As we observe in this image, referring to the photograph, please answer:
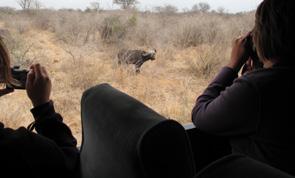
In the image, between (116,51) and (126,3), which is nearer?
(116,51)

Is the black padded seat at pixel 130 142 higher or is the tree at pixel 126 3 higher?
the tree at pixel 126 3

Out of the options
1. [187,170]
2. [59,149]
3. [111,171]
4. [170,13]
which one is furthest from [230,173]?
[170,13]

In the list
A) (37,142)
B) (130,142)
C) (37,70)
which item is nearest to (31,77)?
(37,70)

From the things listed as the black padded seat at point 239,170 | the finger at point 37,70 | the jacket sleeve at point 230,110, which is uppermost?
the finger at point 37,70

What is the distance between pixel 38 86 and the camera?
117cm

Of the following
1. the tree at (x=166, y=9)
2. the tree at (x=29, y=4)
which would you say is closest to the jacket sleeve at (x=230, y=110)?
the tree at (x=29, y=4)

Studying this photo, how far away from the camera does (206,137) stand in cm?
159

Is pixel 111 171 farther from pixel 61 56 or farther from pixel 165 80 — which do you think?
pixel 165 80

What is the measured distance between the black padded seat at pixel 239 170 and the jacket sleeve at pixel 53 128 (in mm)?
585

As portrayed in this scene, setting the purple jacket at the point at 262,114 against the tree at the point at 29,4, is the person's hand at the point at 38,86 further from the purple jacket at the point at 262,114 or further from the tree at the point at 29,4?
the tree at the point at 29,4

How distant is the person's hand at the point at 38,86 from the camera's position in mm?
1170

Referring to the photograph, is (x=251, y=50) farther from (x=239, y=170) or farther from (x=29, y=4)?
(x=29, y=4)

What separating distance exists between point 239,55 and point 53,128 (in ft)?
2.01

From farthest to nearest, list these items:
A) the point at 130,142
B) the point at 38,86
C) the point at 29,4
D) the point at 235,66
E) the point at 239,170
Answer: the point at 29,4
the point at 235,66
the point at 38,86
the point at 130,142
the point at 239,170
